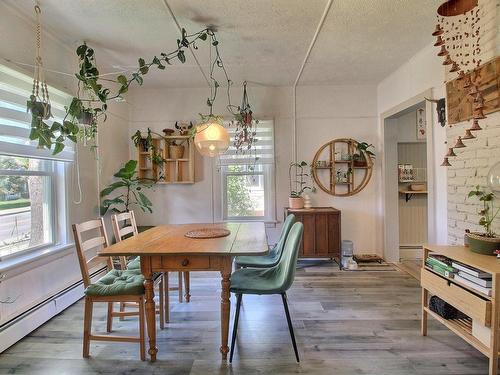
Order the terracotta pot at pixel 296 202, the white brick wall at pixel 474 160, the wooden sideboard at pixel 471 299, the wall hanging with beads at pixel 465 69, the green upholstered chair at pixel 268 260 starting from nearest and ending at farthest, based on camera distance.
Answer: the wooden sideboard at pixel 471 299, the wall hanging with beads at pixel 465 69, the white brick wall at pixel 474 160, the green upholstered chair at pixel 268 260, the terracotta pot at pixel 296 202

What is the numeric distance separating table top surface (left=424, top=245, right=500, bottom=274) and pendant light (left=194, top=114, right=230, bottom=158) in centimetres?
186

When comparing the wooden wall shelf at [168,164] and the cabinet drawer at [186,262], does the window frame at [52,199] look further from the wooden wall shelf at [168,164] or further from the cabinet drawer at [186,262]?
the cabinet drawer at [186,262]

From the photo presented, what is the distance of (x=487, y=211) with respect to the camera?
2150 mm

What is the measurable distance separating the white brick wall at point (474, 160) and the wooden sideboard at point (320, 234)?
1.45 metres

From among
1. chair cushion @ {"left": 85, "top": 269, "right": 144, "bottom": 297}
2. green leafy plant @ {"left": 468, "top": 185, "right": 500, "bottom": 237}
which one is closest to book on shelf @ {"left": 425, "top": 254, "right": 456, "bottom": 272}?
green leafy plant @ {"left": 468, "top": 185, "right": 500, "bottom": 237}

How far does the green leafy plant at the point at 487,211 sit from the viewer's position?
206 centimetres

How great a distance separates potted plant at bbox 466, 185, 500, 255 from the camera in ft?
6.38

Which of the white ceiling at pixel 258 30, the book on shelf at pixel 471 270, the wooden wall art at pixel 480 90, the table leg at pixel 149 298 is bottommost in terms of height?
the table leg at pixel 149 298

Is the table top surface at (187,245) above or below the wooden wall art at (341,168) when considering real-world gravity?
below

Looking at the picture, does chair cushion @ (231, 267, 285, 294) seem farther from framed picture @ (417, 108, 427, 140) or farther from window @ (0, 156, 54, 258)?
framed picture @ (417, 108, 427, 140)

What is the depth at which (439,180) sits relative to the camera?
2982 millimetres

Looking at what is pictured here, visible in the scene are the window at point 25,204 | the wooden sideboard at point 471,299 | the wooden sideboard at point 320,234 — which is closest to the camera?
the wooden sideboard at point 471,299

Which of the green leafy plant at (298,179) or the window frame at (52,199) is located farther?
the green leafy plant at (298,179)

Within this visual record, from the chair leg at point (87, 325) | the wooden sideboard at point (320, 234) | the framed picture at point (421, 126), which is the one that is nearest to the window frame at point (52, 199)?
the chair leg at point (87, 325)
